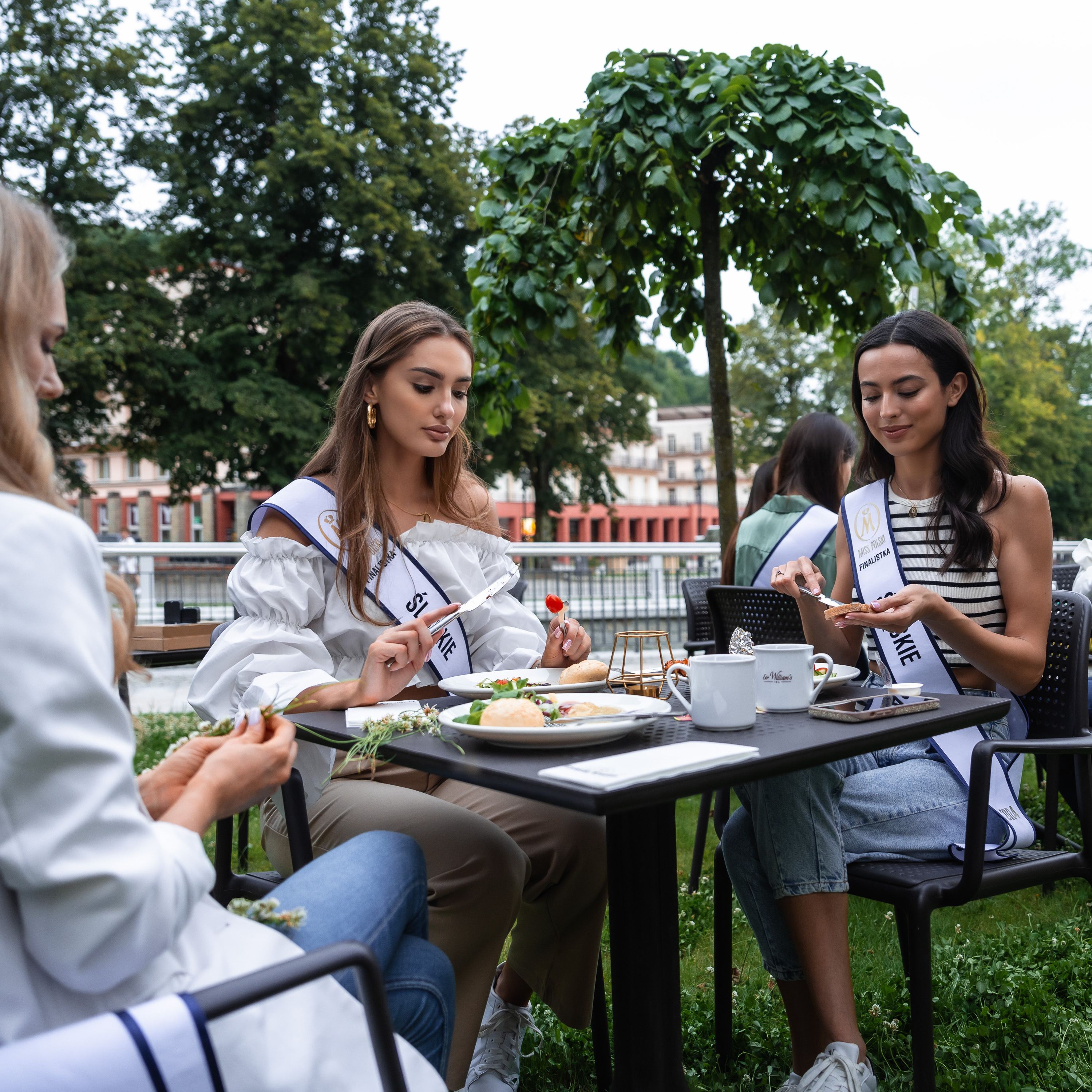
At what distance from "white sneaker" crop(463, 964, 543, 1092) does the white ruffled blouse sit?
679mm

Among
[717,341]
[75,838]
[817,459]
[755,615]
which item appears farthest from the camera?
[717,341]

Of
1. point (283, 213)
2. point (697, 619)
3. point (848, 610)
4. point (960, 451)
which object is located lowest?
point (697, 619)

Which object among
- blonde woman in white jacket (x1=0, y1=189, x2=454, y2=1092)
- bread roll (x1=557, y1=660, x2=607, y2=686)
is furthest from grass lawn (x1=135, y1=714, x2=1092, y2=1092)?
blonde woman in white jacket (x1=0, y1=189, x2=454, y2=1092)

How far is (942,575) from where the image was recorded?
8.18 feet

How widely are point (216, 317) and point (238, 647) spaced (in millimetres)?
18934

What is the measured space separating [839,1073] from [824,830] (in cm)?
44

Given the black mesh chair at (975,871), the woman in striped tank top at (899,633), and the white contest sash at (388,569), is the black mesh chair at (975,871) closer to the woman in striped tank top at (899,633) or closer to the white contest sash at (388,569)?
the woman in striped tank top at (899,633)

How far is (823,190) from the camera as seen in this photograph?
4.07 metres

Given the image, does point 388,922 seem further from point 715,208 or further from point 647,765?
point 715,208

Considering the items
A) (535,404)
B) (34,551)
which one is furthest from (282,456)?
(34,551)

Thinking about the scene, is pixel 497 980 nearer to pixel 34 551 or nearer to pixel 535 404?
pixel 34 551

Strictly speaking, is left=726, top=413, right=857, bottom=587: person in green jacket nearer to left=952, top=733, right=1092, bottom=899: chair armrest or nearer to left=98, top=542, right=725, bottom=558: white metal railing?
left=952, top=733, right=1092, bottom=899: chair armrest

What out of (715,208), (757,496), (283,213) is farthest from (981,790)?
(283,213)

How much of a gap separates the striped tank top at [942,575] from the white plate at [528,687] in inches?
34.5
